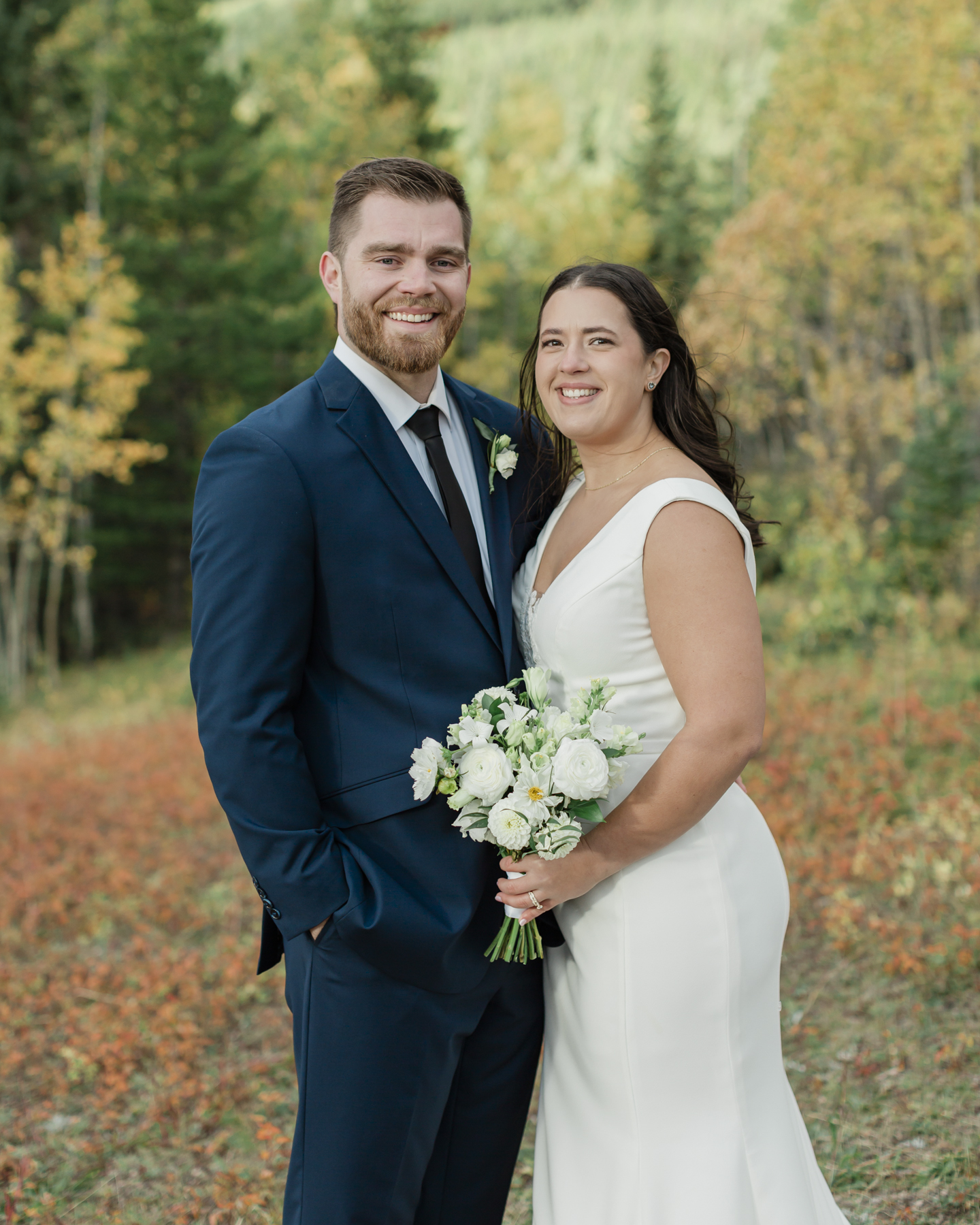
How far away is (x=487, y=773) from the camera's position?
2084 millimetres

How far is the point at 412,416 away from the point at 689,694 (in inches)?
39.2

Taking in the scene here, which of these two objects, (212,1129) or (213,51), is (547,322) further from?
(213,51)

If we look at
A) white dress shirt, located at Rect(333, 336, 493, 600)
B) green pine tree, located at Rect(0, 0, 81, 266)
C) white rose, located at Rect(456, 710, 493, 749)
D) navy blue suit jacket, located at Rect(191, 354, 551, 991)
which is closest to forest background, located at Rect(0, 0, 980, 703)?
green pine tree, located at Rect(0, 0, 81, 266)

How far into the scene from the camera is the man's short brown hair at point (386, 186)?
2.44 meters

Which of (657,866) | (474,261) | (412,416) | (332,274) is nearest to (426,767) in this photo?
(657,866)

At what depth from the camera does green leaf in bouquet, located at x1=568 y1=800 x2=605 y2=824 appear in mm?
2158

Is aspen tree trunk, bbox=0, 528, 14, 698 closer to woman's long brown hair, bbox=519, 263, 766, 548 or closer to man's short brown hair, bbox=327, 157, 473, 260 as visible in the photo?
man's short brown hair, bbox=327, 157, 473, 260

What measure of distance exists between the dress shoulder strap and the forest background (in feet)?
18.8

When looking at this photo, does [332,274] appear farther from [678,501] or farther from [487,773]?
[487,773]

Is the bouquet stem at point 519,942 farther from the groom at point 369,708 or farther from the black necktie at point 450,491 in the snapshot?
the black necktie at point 450,491

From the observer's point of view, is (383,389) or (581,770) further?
(383,389)

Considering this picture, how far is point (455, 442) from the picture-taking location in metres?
2.69

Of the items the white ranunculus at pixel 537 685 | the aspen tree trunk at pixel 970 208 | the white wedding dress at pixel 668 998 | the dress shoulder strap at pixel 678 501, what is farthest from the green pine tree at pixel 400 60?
the white ranunculus at pixel 537 685

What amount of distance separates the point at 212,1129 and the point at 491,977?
83.8 inches
